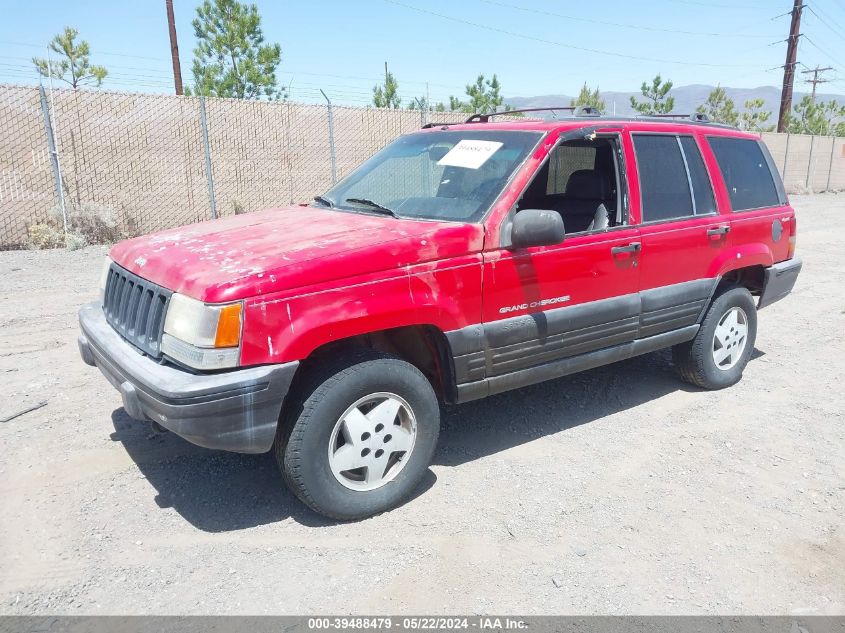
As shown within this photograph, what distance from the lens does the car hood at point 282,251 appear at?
9.43ft

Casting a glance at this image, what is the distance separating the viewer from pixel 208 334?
2.79 metres

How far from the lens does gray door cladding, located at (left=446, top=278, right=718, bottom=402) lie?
11.7 feet

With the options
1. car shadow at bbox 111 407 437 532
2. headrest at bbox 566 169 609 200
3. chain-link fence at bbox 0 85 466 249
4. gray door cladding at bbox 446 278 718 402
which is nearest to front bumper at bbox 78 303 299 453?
car shadow at bbox 111 407 437 532

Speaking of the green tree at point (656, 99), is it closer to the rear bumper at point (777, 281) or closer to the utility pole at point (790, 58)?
the utility pole at point (790, 58)

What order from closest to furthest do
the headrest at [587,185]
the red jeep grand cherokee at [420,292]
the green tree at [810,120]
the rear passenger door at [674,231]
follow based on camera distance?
1. the red jeep grand cherokee at [420,292]
2. the rear passenger door at [674,231]
3. the headrest at [587,185]
4. the green tree at [810,120]

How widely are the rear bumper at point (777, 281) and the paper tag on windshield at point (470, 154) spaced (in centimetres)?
271

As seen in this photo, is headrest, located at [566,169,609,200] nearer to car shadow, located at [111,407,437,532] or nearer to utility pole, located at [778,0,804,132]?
car shadow, located at [111,407,437,532]

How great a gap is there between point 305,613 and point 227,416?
34.0 inches

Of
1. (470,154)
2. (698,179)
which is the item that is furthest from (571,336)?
(698,179)

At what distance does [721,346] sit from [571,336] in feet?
5.89

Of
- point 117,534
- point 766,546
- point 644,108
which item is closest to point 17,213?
point 117,534

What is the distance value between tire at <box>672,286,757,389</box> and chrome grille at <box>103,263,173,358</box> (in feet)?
12.2

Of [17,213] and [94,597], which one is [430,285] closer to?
[94,597]

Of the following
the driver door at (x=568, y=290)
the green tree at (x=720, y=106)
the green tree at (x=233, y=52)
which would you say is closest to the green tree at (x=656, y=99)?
the green tree at (x=720, y=106)
